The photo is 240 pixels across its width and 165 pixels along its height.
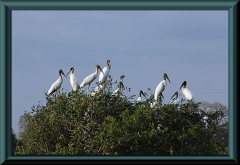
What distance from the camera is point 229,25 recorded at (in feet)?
10.8

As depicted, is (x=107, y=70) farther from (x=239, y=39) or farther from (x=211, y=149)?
(x=239, y=39)

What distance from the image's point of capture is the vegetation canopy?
748 centimetres

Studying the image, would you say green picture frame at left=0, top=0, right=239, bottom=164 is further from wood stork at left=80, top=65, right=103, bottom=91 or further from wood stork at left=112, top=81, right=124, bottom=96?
wood stork at left=80, top=65, right=103, bottom=91

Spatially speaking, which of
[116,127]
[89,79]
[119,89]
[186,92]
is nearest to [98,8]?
[116,127]

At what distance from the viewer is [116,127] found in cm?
744

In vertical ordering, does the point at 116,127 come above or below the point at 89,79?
below

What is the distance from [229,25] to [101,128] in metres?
4.72

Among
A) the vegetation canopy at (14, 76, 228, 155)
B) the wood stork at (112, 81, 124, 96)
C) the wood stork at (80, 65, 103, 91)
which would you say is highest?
the wood stork at (80, 65, 103, 91)

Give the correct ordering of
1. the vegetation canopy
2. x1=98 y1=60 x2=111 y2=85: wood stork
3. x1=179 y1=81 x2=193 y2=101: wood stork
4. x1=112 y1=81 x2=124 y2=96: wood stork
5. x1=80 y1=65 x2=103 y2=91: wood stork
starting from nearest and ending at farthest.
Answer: the vegetation canopy, x1=112 y1=81 x2=124 y2=96: wood stork, x1=179 y1=81 x2=193 y2=101: wood stork, x1=98 y1=60 x2=111 y2=85: wood stork, x1=80 y1=65 x2=103 y2=91: wood stork

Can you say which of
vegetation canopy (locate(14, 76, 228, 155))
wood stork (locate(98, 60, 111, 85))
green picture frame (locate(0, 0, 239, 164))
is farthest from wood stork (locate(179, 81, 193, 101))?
green picture frame (locate(0, 0, 239, 164))

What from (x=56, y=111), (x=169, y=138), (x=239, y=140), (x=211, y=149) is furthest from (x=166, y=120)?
(x=239, y=140)

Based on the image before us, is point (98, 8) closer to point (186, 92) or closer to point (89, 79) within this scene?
point (186, 92)

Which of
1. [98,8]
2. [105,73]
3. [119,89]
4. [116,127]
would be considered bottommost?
[116,127]
